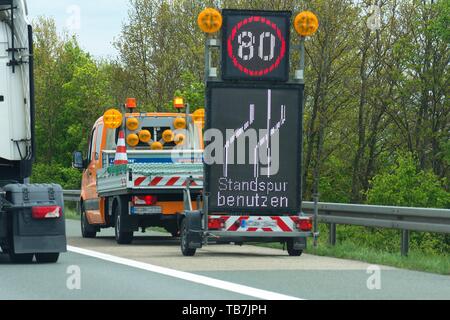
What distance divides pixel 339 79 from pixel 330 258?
2697 centimetres

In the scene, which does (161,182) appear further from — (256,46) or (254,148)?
(256,46)

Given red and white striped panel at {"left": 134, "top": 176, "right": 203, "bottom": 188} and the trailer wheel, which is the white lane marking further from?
red and white striped panel at {"left": 134, "top": 176, "right": 203, "bottom": 188}

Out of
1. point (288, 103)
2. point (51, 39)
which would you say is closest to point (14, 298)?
point (288, 103)

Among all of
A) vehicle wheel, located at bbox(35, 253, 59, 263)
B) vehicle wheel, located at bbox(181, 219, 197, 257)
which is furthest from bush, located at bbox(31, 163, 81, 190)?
vehicle wheel, located at bbox(35, 253, 59, 263)

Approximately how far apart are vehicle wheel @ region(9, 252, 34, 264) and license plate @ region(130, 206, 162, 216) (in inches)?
169

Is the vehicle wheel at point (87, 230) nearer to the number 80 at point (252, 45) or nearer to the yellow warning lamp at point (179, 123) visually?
the yellow warning lamp at point (179, 123)

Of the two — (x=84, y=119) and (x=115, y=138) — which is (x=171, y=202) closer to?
(x=115, y=138)

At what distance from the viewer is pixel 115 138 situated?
2353 centimetres

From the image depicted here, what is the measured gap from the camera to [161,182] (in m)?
21.5

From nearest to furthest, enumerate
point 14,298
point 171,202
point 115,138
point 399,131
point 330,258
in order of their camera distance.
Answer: point 14,298 < point 330,258 < point 171,202 < point 115,138 < point 399,131

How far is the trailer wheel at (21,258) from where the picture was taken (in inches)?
666

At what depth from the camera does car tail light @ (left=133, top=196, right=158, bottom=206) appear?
21.8 m

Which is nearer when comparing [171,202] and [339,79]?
[171,202]

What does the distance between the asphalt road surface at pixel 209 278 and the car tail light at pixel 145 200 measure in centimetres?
224
